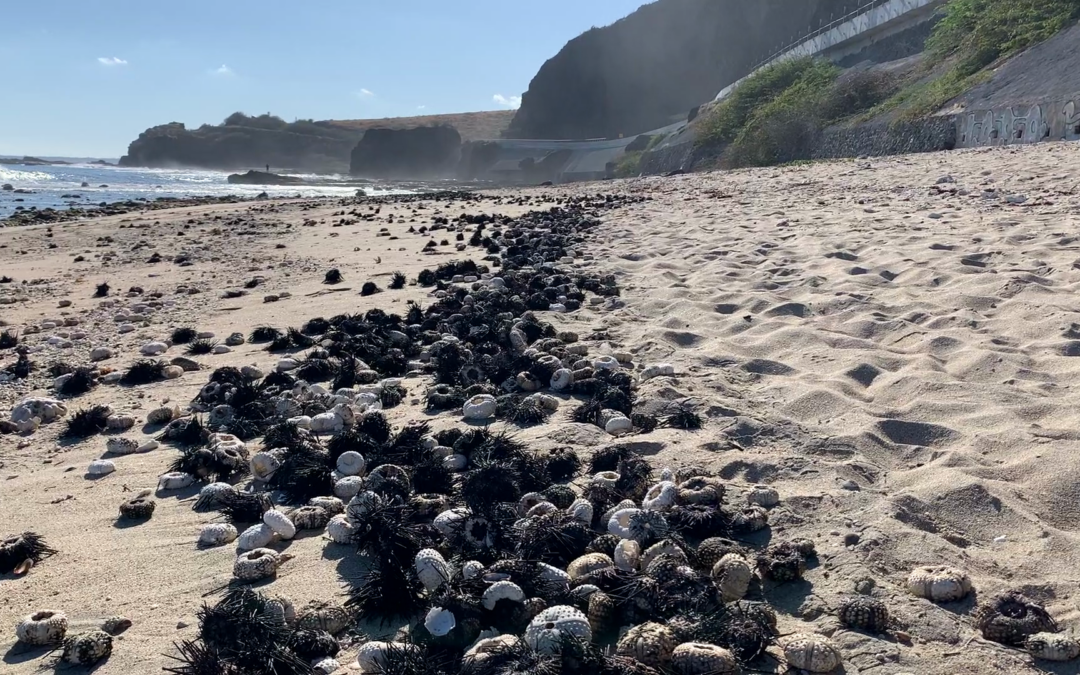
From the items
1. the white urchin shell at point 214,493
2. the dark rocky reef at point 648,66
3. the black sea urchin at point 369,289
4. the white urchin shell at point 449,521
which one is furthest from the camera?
the dark rocky reef at point 648,66

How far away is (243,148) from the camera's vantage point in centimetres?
14888

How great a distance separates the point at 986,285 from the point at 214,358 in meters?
6.13

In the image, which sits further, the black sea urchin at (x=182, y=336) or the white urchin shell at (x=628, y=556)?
the black sea urchin at (x=182, y=336)

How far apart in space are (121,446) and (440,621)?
2.95 meters

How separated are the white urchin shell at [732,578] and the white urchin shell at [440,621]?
0.89m

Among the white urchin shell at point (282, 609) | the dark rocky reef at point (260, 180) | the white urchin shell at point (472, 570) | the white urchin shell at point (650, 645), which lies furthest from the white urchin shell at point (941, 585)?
the dark rocky reef at point (260, 180)

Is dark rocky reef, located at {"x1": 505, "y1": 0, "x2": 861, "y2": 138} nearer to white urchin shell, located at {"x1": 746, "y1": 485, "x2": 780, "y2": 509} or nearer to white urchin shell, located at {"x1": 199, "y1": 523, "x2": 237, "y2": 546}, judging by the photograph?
white urchin shell, located at {"x1": 746, "y1": 485, "x2": 780, "y2": 509}

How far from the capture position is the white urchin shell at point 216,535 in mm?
3504

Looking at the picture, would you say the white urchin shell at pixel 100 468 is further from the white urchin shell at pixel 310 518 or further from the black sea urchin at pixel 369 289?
the black sea urchin at pixel 369 289

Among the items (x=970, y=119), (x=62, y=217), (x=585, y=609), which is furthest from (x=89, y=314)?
(x=970, y=119)

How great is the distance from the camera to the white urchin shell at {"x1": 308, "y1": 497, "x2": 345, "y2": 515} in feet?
12.1

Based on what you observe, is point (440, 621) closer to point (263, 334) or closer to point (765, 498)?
point (765, 498)

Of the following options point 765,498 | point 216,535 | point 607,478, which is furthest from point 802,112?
point 216,535

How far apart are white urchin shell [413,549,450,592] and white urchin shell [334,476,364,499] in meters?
0.92
